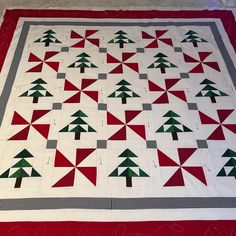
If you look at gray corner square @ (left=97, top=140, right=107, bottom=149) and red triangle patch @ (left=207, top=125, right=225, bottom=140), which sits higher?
red triangle patch @ (left=207, top=125, right=225, bottom=140)

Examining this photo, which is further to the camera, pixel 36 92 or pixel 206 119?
pixel 36 92

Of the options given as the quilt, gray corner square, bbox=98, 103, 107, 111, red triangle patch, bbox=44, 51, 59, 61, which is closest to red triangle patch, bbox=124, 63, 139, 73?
the quilt

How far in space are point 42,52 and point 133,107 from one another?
2.36 feet

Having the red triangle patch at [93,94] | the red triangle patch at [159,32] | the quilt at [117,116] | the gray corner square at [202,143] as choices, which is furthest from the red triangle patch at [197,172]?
the red triangle patch at [159,32]

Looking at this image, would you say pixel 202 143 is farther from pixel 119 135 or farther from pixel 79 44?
pixel 79 44

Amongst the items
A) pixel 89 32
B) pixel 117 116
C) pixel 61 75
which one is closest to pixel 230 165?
pixel 117 116

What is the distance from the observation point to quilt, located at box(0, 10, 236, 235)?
5.50 ft

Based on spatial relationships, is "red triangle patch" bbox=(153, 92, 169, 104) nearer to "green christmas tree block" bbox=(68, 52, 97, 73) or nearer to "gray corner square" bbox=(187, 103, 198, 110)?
"gray corner square" bbox=(187, 103, 198, 110)

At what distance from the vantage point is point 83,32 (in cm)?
254

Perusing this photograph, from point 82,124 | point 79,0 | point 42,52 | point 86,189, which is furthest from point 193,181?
point 79,0
